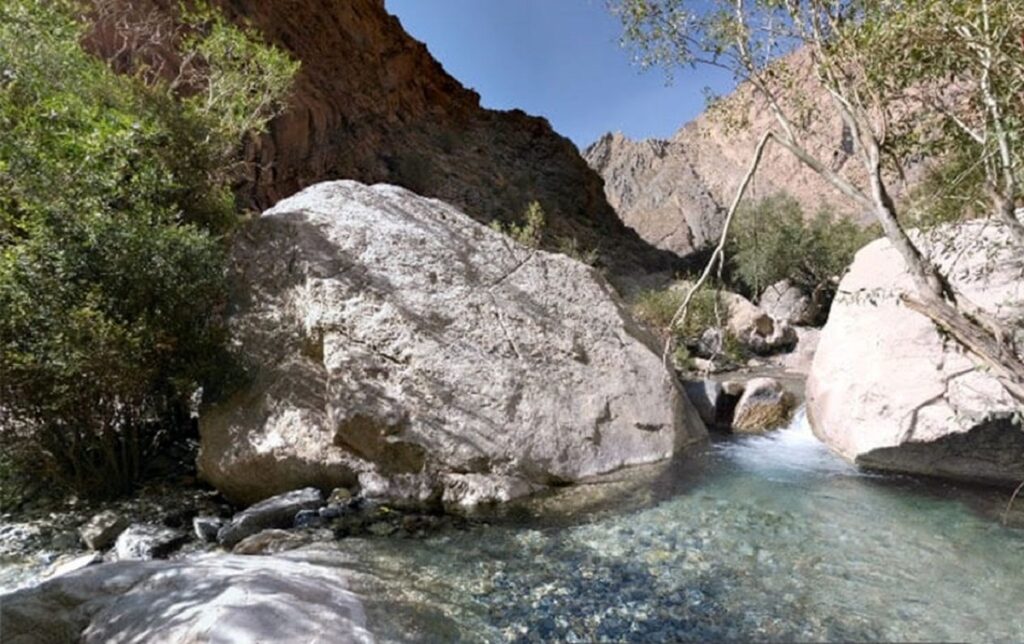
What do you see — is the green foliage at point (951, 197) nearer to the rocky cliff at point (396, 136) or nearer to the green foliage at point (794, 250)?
the rocky cliff at point (396, 136)

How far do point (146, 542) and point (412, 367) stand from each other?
3.10m

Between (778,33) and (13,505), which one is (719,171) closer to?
(778,33)

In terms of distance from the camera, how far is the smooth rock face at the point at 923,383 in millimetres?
6688

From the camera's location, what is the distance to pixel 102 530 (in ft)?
18.0

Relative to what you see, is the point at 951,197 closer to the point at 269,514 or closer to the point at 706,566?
the point at 706,566

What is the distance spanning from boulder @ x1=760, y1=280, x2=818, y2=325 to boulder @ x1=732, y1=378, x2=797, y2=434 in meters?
21.3

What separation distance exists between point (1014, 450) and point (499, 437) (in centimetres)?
583

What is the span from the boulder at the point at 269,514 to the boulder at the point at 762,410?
7.13m

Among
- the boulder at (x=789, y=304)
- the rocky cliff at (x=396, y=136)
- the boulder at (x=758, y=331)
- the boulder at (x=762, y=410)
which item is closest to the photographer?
the boulder at (x=762, y=410)

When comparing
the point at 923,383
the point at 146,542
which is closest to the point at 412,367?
the point at 146,542

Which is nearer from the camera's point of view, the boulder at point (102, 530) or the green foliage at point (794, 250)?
the boulder at point (102, 530)

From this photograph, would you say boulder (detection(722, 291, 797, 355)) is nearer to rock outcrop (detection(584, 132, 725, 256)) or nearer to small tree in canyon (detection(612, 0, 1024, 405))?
small tree in canyon (detection(612, 0, 1024, 405))

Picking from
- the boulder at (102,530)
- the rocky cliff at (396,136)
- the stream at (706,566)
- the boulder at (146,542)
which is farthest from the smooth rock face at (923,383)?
the rocky cliff at (396,136)

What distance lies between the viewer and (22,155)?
6.00 metres
